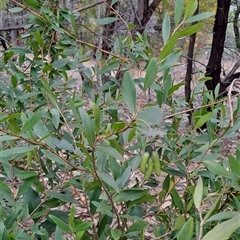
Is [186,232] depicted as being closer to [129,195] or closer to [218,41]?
[129,195]

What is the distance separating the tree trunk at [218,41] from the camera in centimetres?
233

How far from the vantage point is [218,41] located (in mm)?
2434

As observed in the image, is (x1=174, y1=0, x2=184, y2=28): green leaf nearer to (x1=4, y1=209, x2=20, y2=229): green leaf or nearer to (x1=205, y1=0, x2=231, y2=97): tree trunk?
(x1=4, y1=209, x2=20, y2=229): green leaf

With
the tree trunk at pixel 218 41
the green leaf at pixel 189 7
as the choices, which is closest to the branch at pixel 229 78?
the tree trunk at pixel 218 41

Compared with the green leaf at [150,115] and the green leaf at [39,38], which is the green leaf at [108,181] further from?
the green leaf at [39,38]

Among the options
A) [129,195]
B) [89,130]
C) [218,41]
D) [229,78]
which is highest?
[89,130]

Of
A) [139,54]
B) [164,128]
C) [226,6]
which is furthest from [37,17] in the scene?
[226,6]

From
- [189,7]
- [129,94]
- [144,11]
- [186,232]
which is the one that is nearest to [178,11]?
[189,7]

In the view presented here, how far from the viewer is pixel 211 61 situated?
2.49 meters

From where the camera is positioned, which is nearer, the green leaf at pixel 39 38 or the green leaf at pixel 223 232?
the green leaf at pixel 223 232

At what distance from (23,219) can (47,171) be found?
0.43 feet

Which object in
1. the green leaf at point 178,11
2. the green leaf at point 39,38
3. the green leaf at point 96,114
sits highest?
the green leaf at point 178,11

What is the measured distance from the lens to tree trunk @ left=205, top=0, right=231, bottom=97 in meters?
2.33

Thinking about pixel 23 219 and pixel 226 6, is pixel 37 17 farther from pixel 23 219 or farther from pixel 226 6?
pixel 226 6
